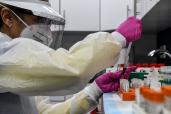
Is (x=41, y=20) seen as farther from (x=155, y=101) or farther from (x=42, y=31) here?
(x=155, y=101)

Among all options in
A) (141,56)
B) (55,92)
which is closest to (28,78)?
(55,92)

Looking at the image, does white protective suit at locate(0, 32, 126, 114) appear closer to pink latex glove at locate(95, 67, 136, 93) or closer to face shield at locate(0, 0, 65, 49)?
face shield at locate(0, 0, 65, 49)

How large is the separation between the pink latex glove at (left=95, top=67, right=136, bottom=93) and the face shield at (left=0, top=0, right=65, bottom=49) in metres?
0.36

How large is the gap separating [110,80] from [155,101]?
1.06m

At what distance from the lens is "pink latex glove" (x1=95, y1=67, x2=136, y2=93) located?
5.74 feet

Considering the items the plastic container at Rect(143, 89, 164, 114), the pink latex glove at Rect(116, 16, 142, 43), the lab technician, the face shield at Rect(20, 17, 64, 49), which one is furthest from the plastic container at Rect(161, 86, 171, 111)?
the face shield at Rect(20, 17, 64, 49)

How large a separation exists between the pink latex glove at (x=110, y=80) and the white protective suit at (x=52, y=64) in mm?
562

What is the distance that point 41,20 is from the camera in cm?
147

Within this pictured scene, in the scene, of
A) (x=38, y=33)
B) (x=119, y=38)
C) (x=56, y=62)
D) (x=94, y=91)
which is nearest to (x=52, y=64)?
(x=56, y=62)

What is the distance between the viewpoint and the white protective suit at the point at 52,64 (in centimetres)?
111

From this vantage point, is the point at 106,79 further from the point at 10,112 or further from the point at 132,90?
the point at 10,112

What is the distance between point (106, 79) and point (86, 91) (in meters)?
0.13

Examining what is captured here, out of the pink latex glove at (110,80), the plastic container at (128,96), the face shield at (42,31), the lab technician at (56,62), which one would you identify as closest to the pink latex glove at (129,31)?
the lab technician at (56,62)

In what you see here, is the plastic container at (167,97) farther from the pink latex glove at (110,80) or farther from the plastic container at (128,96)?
the pink latex glove at (110,80)
